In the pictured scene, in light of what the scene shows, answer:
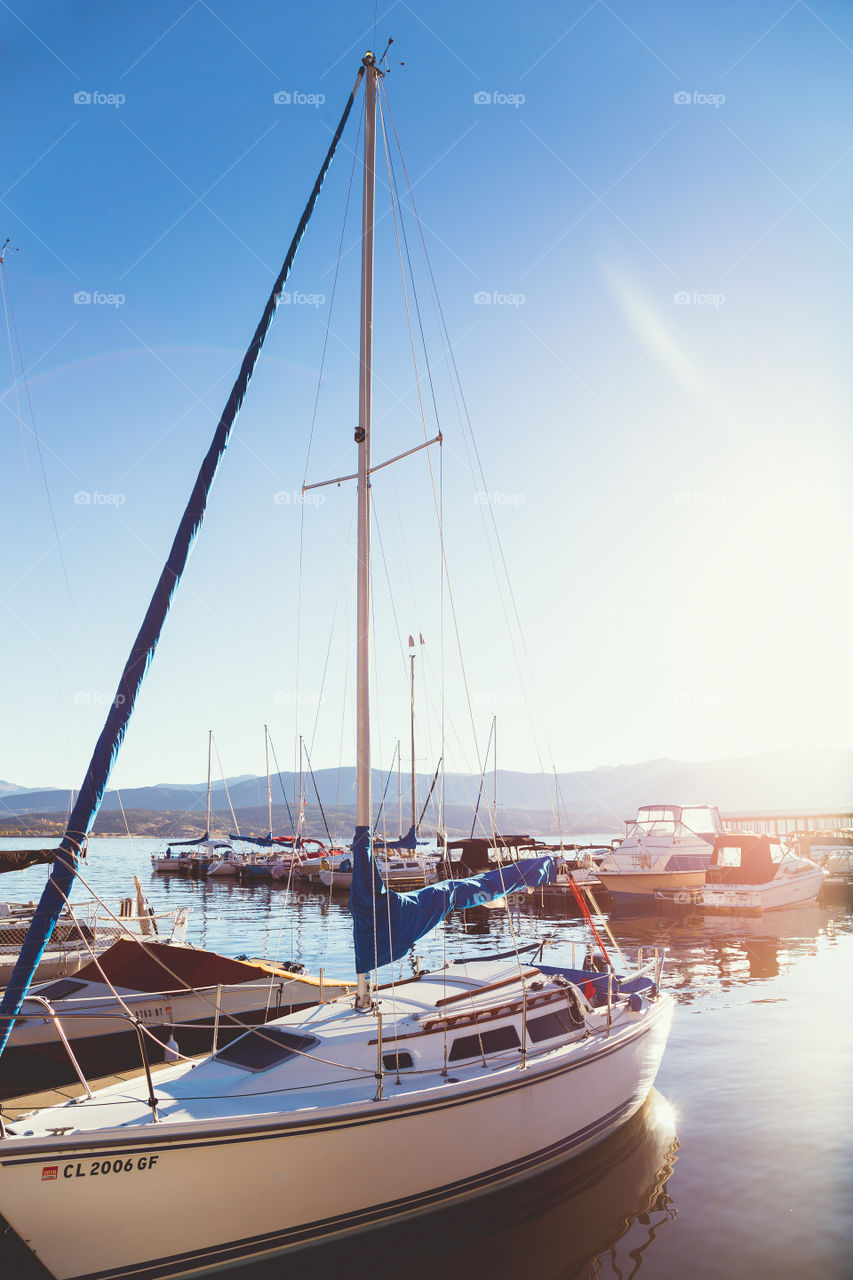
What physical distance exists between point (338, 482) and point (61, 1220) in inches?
368

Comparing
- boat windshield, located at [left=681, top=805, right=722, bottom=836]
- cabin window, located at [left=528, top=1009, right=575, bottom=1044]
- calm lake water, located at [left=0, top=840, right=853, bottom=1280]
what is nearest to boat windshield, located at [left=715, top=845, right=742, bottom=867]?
boat windshield, located at [left=681, top=805, right=722, bottom=836]

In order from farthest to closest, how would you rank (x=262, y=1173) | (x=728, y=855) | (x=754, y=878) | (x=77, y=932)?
(x=728, y=855)
(x=754, y=878)
(x=77, y=932)
(x=262, y=1173)

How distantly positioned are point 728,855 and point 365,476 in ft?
126

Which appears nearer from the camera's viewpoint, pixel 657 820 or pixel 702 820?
pixel 657 820

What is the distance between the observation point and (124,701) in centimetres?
863

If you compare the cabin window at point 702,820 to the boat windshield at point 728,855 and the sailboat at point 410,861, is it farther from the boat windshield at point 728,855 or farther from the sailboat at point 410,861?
the sailboat at point 410,861

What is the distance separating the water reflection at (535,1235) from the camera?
7590 millimetres

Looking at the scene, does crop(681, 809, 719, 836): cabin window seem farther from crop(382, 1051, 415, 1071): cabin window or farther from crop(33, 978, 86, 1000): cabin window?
crop(382, 1051, 415, 1071): cabin window

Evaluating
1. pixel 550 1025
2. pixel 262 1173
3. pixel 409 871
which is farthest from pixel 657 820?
pixel 262 1173

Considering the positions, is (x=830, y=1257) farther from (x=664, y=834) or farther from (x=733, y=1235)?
(x=664, y=834)

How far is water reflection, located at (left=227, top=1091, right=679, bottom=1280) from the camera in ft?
24.9

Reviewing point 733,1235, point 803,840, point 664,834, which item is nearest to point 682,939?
point 664,834

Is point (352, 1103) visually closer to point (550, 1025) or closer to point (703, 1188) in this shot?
point (550, 1025)

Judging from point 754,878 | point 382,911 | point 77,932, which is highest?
point 382,911
